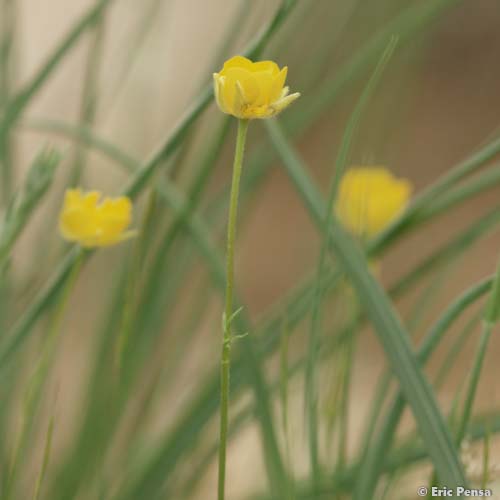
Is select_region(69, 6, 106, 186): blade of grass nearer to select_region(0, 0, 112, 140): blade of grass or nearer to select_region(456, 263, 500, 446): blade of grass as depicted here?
select_region(0, 0, 112, 140): blade of grass

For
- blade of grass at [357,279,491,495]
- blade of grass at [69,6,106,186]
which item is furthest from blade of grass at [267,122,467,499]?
blade of grass at [69,6,106,186]

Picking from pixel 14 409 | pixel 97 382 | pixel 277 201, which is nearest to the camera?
pixel 97 382

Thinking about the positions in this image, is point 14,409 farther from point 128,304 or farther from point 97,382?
point 128,304

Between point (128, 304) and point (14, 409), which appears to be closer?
point (128, 304)

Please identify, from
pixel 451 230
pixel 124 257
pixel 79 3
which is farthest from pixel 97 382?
pixel 79 3

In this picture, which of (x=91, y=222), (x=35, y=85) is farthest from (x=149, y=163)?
(x=35, y=85)

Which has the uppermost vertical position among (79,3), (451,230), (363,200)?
(79,3)

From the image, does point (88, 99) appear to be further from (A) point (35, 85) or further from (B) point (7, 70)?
(A) point (35, 85)
